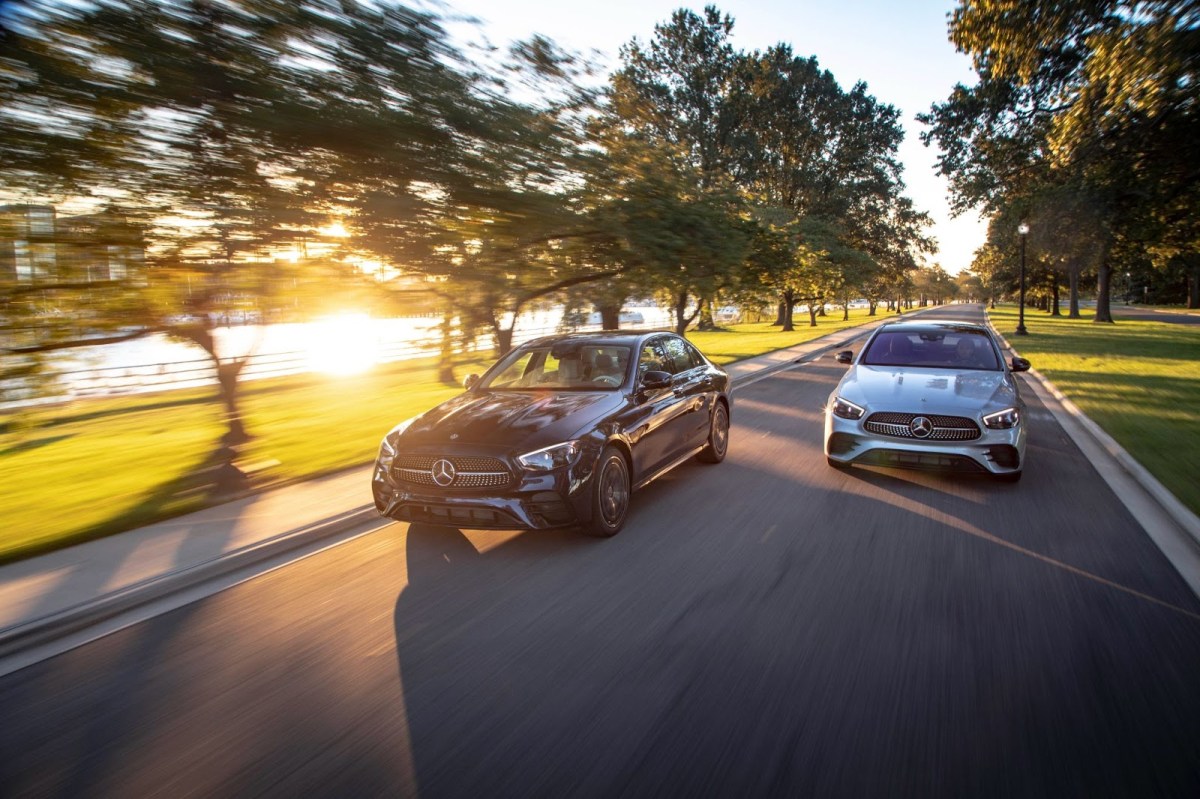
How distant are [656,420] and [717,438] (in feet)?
6.00

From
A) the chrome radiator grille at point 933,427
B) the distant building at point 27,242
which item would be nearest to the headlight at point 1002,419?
the chrome radiator grille at point 933,427

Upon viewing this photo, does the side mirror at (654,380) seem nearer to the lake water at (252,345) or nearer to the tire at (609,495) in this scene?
the tire at (609,495)

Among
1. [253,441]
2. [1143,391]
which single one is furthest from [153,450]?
[1143,391]

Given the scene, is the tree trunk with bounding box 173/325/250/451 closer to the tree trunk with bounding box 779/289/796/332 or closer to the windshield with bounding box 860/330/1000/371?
the windshield with bounding box 860/330/1000/371

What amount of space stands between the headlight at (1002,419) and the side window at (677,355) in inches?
116

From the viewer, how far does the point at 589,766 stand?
2680 mm

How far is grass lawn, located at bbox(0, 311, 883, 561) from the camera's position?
20.8 feet

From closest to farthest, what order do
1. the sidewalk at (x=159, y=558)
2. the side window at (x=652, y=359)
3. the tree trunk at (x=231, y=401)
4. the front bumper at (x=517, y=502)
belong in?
1. the sidewalk at (x=159, y=558)
2. the front bumper at (x=517, y=502)
3. the side window at (x=652, y=359)
4. the tree trunk at (x=231, y=401)

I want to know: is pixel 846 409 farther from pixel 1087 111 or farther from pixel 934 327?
pixel 1087 111

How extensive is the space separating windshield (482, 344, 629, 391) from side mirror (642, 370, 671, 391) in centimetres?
21

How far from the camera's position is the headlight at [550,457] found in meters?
5.06

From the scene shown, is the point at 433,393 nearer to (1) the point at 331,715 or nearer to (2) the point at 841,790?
(1) the point at 331,715

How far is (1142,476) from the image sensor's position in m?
6.96

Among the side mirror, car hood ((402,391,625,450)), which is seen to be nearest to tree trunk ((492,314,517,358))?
car hood ((402,391,625,450))
